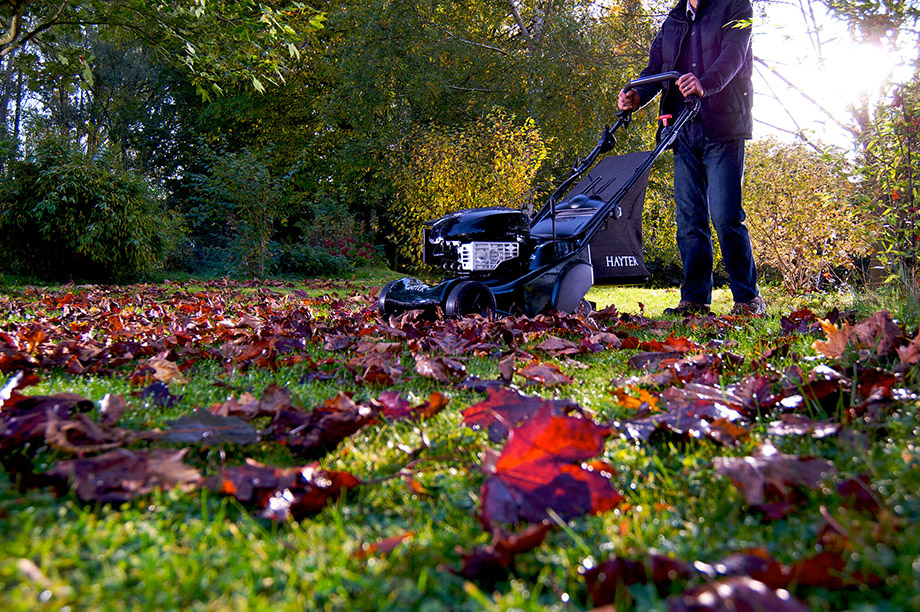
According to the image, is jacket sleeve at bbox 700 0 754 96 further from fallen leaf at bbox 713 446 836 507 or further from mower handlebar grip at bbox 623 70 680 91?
fallen leaf at bbox 713 446 836 507

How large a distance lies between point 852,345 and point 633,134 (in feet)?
42.8

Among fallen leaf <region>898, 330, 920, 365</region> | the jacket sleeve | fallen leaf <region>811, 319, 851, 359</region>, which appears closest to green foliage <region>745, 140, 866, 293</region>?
the jacket sleeve

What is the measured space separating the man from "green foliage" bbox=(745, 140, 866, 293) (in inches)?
137

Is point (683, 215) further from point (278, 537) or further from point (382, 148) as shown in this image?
point (382, 148)

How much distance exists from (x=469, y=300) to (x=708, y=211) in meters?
2.14

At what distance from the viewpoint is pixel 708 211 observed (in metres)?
4.66

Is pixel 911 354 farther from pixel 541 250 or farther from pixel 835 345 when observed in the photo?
pixel 541 250

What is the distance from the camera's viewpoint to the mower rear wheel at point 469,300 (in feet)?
12.0

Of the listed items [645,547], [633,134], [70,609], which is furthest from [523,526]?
[633,134]

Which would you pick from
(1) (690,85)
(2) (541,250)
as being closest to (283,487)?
(2) (541,250)

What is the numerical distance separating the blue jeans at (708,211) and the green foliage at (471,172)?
16.6 ft

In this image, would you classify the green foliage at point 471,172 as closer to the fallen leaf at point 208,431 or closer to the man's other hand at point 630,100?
the man's other hand at point 630,100

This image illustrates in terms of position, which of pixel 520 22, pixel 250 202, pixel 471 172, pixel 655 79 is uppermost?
pixel 520 22

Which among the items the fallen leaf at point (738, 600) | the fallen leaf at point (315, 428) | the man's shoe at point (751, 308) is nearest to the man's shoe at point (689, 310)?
the man's shoe at point (751, 308)
